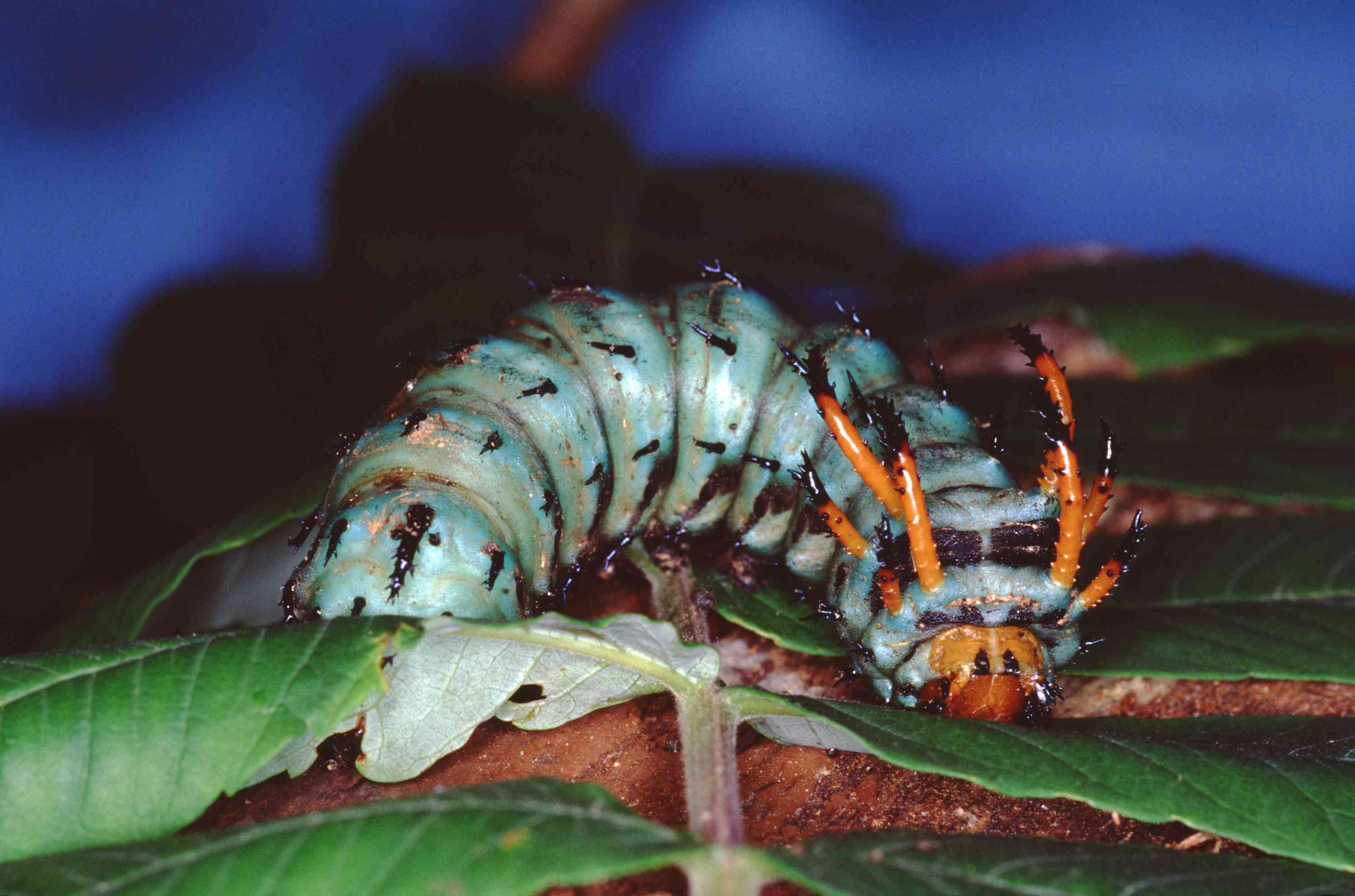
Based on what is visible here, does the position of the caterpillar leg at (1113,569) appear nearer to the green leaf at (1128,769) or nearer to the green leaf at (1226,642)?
the green leaf at (1226,642)

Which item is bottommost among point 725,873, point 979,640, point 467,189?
point 979,640

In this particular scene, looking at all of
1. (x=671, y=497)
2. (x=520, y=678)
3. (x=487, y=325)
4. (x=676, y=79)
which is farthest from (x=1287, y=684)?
(x=676, y=79)

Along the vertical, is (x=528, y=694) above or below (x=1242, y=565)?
below

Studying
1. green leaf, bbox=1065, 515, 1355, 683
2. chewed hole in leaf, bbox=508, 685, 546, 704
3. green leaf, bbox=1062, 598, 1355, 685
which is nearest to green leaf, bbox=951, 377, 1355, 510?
green leaf, bbox=1065, 515, 1355, 683

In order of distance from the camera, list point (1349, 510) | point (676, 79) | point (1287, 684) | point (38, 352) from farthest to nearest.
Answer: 1. point (676, 79)
2. point (38, 352)
3. point (1349, 510)
4. point (1287, 684)

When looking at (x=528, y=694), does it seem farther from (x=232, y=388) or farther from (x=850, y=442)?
(x=232, y=388)

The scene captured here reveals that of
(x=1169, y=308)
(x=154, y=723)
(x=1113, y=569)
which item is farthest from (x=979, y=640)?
(x=1169, y=308)

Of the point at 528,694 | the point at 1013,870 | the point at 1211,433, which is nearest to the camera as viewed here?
the point at 1013,870

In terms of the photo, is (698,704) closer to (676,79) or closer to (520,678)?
(520,678)
